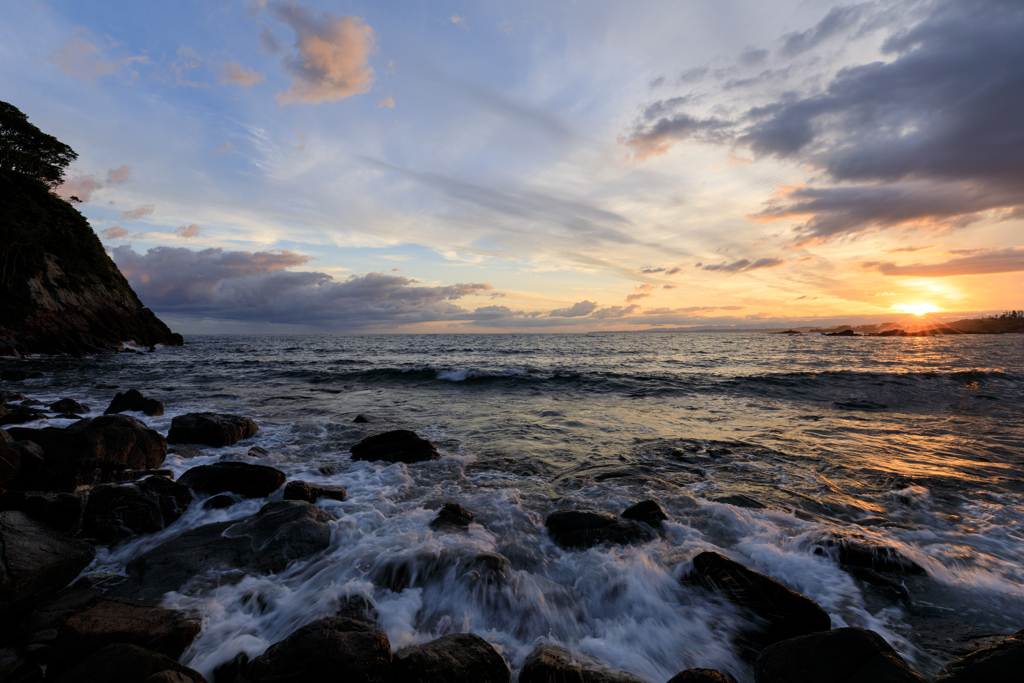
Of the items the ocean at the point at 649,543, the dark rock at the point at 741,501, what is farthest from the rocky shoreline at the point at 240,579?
the dark rock at the point at 741,501

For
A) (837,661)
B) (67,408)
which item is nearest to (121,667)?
(837,661)

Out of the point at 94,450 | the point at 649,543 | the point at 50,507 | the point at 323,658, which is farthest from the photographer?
the point at 94,450

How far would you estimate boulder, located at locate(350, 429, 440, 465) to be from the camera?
30.7 feet

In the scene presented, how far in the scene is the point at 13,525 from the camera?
14.4ft

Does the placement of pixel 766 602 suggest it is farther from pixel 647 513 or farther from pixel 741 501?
pixel 741 501

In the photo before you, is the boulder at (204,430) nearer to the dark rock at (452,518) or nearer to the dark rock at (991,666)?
the dark rock at (452,518)

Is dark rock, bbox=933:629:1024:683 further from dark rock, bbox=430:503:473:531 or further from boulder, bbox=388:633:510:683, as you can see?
dark rock, bbox=430:503:473:531

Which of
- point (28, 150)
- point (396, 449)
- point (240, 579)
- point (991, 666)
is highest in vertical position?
point (28, 150)

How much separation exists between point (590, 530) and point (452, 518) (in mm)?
2064

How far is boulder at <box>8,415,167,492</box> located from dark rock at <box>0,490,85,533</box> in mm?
1222

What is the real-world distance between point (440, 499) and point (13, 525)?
5.07 meters

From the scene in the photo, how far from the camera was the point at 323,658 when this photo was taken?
3.11 metres

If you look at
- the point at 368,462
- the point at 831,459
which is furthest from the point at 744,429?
the point at 368,462

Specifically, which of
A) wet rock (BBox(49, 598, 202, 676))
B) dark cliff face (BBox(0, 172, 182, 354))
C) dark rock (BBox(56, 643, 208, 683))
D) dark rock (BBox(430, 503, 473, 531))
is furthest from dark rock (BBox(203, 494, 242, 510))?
dark cliff face (BBox(0, 172, 182, 354))
